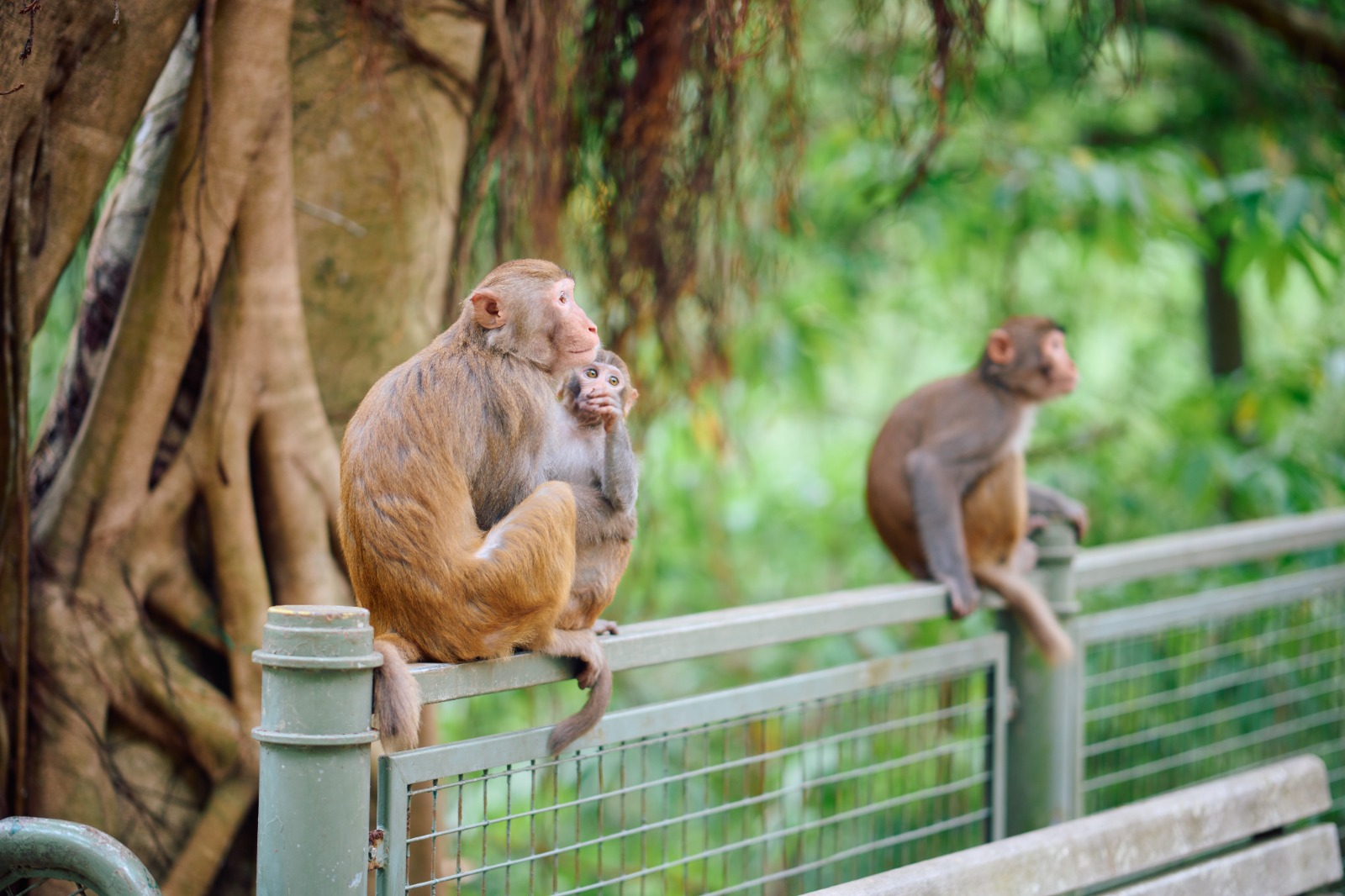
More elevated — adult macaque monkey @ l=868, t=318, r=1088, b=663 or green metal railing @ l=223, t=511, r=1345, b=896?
adult macaque monkey @ l=868, t=318, r=1088, b=663

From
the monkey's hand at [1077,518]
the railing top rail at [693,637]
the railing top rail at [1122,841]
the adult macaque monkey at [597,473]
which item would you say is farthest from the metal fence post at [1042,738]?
the adult macaque monkey at [597,473]

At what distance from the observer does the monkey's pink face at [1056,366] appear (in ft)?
15.5

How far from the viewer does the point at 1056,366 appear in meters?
4.73

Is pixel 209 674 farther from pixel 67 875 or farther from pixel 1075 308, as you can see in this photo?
pixel 1075 308

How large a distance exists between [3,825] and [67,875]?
12cm

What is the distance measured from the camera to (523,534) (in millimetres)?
2406

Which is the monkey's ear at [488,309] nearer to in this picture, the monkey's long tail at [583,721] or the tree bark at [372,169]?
the tree bark at [372,169]

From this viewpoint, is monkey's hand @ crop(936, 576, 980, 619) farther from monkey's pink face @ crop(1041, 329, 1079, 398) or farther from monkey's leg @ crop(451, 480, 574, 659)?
monkey's leg @ crop(451, 480, 574, 659)

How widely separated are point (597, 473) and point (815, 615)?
0.61m

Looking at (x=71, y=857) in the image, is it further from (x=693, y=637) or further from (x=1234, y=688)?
(x=1234, y=688)

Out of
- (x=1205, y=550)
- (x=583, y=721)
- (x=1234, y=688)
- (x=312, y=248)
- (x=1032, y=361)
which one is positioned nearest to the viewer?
(x=583, y=721)

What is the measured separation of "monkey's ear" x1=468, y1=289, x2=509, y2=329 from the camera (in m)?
2.59

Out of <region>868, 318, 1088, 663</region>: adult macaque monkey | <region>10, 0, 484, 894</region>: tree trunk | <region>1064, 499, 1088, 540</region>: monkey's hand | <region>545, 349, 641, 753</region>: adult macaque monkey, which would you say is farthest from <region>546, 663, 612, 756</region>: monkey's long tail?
<region>1064, 499, 1088, 540</region>: monkey's hand

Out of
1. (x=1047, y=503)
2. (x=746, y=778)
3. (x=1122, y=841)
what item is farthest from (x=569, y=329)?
(x=1047, y=503)
